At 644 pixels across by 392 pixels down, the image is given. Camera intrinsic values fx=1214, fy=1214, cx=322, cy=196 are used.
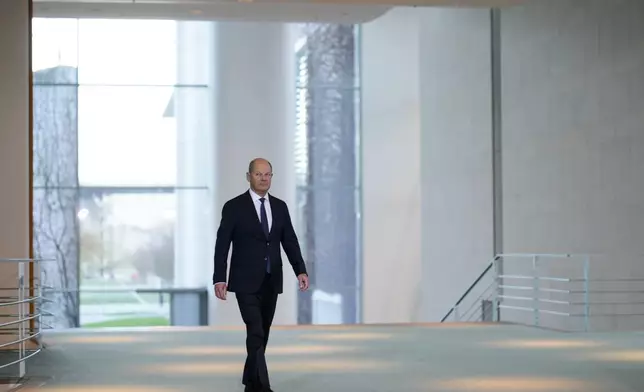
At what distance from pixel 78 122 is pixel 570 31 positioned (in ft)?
34.7

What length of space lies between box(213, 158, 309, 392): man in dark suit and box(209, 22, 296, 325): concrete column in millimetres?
14351

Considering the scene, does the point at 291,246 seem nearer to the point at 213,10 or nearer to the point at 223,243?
the point at 223,243

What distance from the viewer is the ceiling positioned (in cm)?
1598

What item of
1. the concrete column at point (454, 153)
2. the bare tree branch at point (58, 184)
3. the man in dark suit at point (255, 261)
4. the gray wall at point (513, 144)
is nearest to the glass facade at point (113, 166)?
the bare tree branch at point (58, 184)

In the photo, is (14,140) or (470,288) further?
(470,288)

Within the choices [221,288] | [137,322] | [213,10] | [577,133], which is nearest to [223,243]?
[221,288]

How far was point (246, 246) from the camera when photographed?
7.28 m

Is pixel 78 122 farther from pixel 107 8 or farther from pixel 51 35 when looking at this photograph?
pixel 107 8

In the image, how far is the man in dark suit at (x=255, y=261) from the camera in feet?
23.5

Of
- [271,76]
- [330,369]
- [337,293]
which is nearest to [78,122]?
[271,76]

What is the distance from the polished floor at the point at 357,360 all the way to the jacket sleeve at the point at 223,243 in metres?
0.91

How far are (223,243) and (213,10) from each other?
32.1 ft

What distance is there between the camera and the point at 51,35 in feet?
72.7

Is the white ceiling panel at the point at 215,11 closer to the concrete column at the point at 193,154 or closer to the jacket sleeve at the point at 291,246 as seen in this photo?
the concrete column at the point at 193,154
